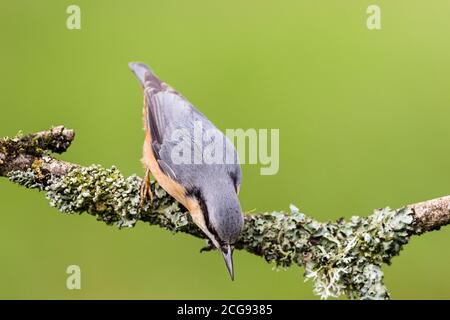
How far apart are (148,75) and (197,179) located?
1295 mm

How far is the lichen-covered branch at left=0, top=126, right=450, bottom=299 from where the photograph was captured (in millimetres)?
2723

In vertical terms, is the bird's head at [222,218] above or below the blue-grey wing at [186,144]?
below

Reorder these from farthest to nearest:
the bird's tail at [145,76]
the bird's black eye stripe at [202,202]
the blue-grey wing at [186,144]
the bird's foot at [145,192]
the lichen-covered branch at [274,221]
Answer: the bird's tail at [145,76], the blue-grey wing at [186,144], the bird's foot at [145,192], the bird's black eye stripe at [202,202], the lichen-covered branch at [274,221]

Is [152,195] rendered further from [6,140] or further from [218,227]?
[6,140]

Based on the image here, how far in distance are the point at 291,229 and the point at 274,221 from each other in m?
0.10

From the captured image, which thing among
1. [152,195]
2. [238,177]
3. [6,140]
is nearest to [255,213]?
[238,177]

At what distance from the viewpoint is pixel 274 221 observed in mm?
2975

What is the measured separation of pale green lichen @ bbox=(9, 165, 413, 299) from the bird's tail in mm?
1131

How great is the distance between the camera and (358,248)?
279 centimetres

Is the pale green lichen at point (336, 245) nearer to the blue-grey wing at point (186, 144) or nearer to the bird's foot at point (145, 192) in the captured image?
the blue-grey wing at point (186, 144)

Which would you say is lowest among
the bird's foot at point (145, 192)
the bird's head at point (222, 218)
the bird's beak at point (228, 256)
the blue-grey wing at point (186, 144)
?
the bird's beak at point (228, 256)

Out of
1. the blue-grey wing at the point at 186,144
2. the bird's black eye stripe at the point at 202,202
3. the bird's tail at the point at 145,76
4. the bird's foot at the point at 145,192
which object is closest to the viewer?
the bird's black eye stripe at the point at 202,202

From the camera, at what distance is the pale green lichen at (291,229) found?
8.99ft

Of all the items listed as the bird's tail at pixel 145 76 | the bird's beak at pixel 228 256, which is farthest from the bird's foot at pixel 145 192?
the bird's tail at pixel 145 76
